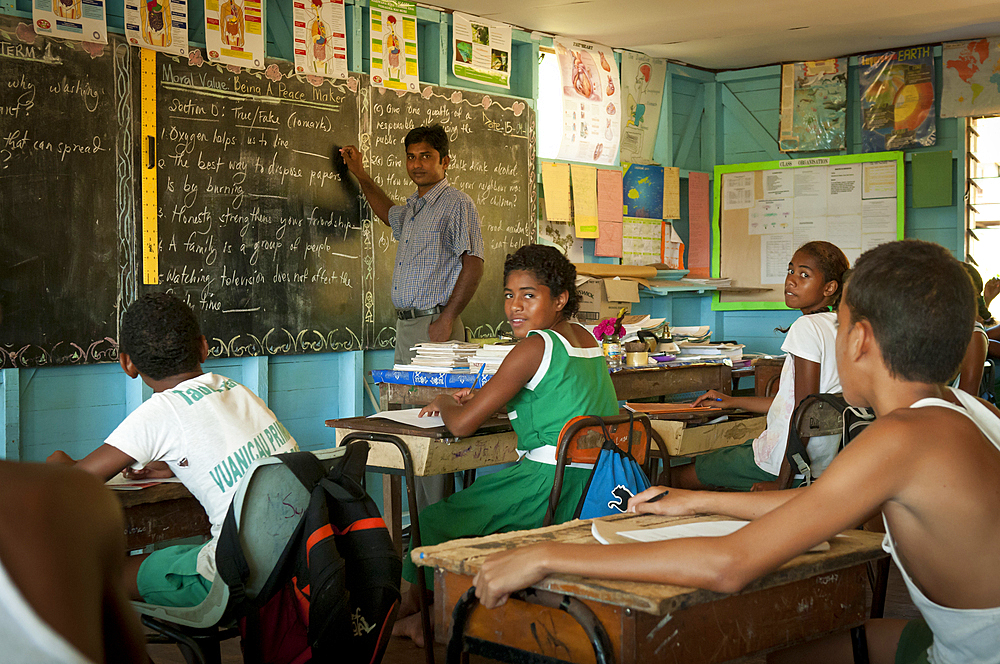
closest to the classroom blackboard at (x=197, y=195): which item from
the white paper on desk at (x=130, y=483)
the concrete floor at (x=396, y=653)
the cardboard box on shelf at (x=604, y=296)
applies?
the cardboard box on shelf at (x=604, y=296)

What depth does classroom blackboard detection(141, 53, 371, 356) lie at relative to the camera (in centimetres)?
416

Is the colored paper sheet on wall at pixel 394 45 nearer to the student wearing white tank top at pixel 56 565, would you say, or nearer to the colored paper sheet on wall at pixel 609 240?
the colored paper sheet on wall at pixel 609 240

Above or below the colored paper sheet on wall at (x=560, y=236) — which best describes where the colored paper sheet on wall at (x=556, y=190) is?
above

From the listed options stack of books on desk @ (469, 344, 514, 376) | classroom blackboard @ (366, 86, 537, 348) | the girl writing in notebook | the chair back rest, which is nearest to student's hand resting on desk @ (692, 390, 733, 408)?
the girl writing in notebook

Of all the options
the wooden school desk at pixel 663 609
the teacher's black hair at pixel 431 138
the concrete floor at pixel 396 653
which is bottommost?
the concrete floor at pixel 396 653

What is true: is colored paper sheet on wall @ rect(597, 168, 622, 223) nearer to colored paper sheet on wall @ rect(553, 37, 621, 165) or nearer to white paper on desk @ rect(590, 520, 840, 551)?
colored paper sheet on wall @ rect(553, 37, 621, 165)

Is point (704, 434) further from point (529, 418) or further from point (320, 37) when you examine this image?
point (320, 37)

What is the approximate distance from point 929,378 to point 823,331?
184cm

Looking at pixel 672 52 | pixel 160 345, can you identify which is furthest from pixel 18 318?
pixel 672 52

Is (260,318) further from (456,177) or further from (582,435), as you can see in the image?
(582,435)

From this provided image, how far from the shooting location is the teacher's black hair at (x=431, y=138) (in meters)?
4.79

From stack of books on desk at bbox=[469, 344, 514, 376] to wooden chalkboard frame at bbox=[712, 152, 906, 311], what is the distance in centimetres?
361

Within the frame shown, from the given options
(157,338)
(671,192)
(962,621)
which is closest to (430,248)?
(157,338)

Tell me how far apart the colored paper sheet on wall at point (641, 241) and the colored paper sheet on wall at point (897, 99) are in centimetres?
155
